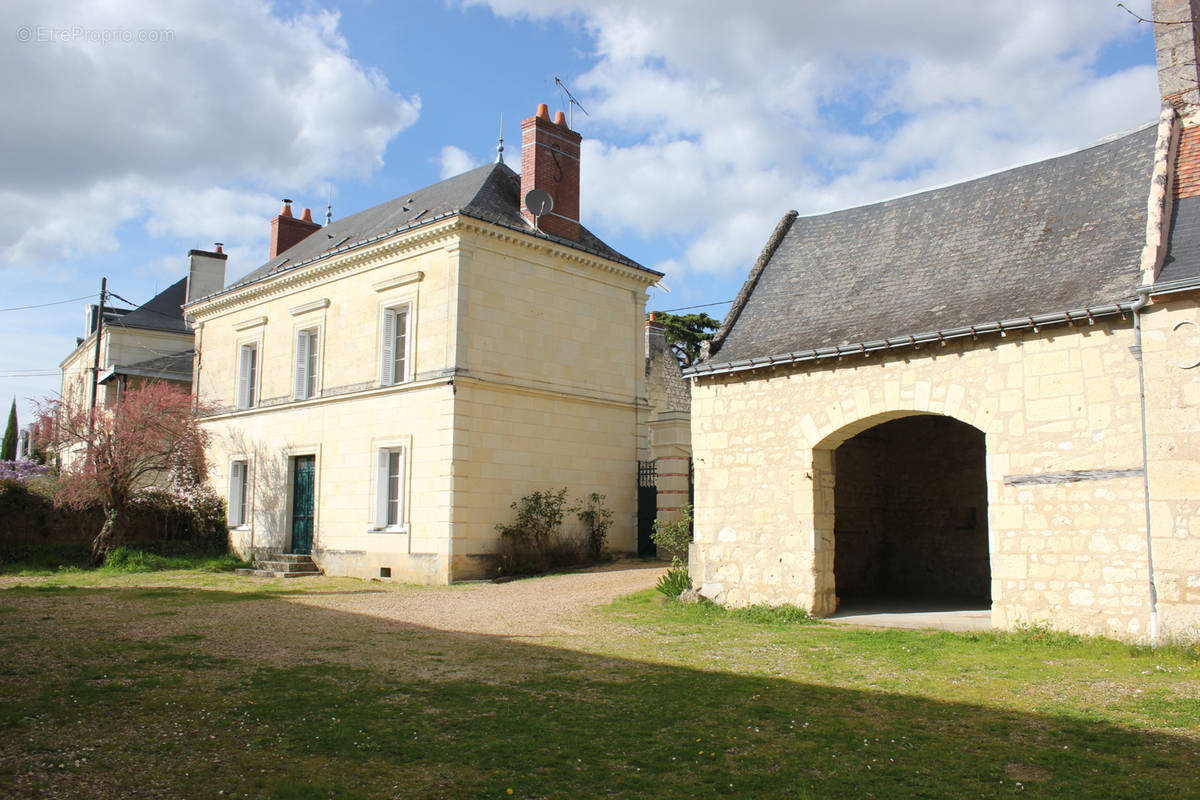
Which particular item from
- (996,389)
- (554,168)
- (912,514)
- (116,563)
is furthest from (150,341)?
(996,389)

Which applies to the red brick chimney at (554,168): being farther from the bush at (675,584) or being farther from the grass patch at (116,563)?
the grass patch at (116,563)

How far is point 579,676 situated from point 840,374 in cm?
450

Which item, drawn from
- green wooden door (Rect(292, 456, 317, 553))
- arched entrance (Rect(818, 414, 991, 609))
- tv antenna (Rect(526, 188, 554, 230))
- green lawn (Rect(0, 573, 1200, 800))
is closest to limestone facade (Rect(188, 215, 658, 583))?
green wooden door (Rect(292, 456, 317, 553))

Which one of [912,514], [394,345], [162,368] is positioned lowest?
[912,514]

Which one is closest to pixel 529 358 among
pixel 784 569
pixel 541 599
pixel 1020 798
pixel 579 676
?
pixel 541 599

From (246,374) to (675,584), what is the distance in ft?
41.5

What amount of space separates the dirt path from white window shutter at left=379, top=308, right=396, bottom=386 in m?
3.62

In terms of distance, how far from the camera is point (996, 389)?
8.29m

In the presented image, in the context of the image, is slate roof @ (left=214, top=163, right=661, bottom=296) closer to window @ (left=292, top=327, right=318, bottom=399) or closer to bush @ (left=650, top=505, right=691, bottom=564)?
window @ (left=292, top=327, right=318, bottom=399)

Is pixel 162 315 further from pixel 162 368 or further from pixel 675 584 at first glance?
pixel 675 584

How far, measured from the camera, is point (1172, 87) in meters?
8.98

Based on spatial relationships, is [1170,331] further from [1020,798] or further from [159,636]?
[159,636]

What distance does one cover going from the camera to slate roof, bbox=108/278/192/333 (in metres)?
26.1

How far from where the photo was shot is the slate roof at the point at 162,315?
26141mm
